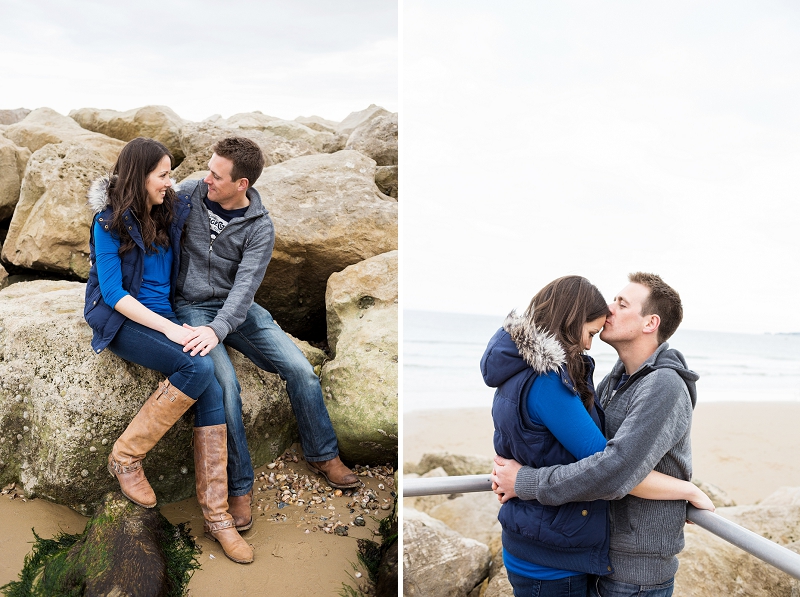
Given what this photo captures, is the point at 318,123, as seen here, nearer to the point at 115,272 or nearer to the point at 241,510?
the point at 115,272

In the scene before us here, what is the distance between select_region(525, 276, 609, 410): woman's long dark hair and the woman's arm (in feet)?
0.82

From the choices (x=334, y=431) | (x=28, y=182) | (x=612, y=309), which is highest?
(x=28, y=182)

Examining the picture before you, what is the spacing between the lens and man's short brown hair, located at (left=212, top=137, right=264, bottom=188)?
117 inches

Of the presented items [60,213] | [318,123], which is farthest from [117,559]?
[318,123]

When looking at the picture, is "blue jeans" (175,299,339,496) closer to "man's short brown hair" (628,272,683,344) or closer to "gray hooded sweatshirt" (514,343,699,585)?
"gray hooded sweatshirt" (514,343,699,585)

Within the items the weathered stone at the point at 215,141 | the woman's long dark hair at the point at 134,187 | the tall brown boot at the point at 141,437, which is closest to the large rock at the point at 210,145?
the weathered stone at the point at 215,141

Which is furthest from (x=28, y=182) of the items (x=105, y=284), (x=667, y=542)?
(x=667, y=542)

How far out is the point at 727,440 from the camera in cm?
1328

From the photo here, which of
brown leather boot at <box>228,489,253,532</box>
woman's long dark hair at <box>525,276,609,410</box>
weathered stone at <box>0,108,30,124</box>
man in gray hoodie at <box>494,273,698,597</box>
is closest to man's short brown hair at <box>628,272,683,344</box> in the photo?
man in gray hoodie at <box>494,273,698,597</box>

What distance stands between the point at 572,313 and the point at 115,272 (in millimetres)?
1879

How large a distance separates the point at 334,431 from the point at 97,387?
113 centimetres

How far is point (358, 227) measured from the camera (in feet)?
13.8

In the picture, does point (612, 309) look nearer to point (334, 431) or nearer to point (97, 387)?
point (334, 431)

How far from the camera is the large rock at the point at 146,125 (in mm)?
7102
